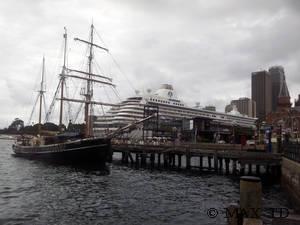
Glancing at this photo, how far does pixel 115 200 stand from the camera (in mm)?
20656

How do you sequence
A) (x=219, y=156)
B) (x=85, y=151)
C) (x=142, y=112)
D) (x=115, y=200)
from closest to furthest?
(x=115, y=200), (x=219, y=156), (x=85, y=151), (x=142, y=112)

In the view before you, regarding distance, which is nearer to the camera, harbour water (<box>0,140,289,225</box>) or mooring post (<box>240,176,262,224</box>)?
mooring post (<box>240,176,262,224</box>)

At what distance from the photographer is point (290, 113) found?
52.4 metres

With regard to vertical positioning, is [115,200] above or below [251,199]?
below

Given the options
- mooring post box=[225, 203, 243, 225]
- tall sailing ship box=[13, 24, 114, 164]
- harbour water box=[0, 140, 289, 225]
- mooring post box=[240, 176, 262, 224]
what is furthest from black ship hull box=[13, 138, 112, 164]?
mooring post box=[240, 176, 262, 224]

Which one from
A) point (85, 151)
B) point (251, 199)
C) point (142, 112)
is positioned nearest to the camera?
point (251, 199)

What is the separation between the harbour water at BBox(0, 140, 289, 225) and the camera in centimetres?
1595

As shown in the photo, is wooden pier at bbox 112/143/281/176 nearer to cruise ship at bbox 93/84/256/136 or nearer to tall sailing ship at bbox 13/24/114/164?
tall sailing ship at bbox 13/24/114/164

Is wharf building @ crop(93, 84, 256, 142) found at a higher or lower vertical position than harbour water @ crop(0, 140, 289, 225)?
higher

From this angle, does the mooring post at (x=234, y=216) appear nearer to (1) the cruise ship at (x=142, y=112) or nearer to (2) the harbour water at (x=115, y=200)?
(2) the harbour water at (x=115, y=200)

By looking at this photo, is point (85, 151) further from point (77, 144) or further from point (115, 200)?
point (115, 200)

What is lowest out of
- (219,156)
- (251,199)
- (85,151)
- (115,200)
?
(115,200)

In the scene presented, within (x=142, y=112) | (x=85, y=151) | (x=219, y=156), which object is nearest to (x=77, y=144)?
(x=85, y=151)

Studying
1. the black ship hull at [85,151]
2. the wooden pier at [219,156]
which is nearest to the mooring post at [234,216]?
the wooden pier at [219,156]
